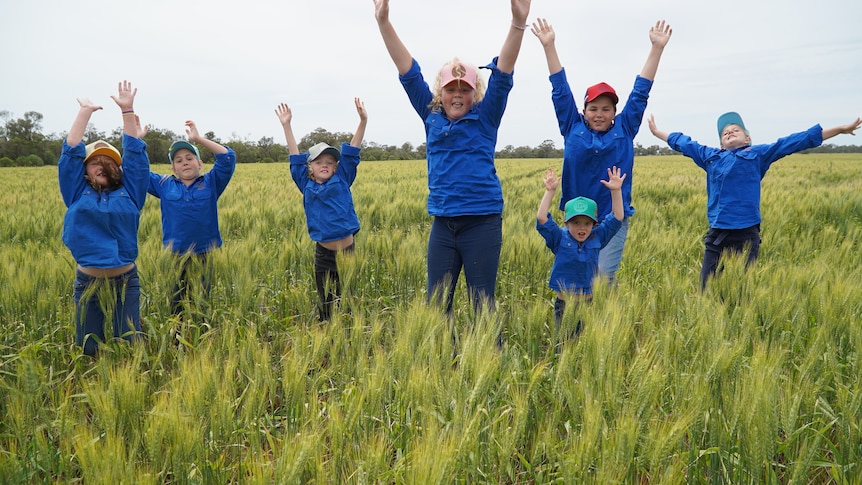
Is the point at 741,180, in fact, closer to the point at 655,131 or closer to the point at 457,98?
the point at 655,131

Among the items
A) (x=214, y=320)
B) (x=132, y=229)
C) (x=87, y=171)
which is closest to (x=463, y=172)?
(x=214, y=320)

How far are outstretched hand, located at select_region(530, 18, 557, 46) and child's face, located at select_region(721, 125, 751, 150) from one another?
5.60ft

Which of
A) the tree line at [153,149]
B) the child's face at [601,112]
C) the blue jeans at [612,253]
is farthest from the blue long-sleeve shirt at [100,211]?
the tree line at [153,149]

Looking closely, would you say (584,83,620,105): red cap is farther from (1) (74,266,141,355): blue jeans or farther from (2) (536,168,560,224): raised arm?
(1) (74,266,141,355): blue jeans

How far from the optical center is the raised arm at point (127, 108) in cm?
275

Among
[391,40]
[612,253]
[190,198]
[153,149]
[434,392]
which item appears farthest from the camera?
[153,149]

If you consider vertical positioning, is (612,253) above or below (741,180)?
below

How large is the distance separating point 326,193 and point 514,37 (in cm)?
165

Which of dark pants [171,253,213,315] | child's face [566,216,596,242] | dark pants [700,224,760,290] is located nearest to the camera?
child's face [566,216,596,242]

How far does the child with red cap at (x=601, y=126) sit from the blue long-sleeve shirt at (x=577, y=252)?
12 centimetres

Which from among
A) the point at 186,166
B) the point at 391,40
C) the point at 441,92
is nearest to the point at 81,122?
the point at 186,166

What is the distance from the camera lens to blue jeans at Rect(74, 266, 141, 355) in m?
2.34

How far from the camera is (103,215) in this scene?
259 centimetres

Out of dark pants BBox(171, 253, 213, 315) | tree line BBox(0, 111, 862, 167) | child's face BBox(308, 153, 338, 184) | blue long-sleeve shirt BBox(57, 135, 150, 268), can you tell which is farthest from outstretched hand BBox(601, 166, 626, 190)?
tree line BBox(0, 111, 862, 167)
